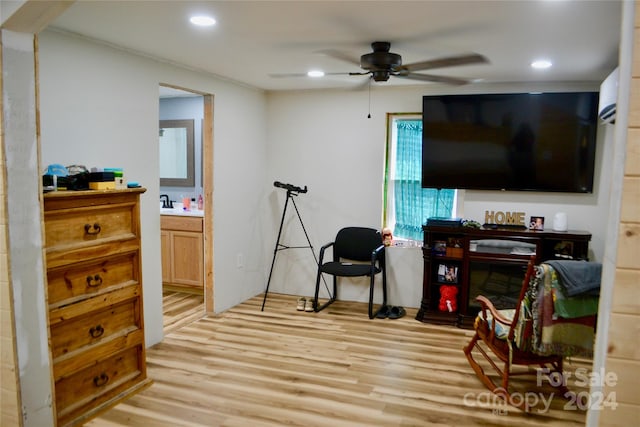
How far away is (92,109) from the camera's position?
3.13m

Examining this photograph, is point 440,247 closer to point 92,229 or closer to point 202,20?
point 202,20

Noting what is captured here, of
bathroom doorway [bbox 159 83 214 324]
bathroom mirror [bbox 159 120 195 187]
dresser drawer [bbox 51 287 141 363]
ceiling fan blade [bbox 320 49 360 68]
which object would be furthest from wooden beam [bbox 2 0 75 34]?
bathroom mirror [bbox 159 120 195 187]

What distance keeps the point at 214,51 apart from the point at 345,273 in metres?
2.29

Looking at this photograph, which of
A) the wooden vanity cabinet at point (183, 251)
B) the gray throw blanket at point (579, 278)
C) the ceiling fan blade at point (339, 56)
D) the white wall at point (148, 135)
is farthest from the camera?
the wooden vanity cabinet at point (183, 251)

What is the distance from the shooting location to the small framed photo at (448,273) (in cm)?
443

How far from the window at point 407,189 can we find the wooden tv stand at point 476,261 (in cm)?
48

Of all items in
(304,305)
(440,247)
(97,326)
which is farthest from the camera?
(304,305)

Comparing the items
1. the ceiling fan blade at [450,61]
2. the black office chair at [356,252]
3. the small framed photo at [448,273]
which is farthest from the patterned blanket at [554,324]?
the black office chair at [356,252]

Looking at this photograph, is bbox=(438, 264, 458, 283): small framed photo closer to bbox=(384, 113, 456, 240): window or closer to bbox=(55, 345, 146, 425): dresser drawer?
bbox=(384, 113, 456, 240): window

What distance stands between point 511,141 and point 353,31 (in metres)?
2.22

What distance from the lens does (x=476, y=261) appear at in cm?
432

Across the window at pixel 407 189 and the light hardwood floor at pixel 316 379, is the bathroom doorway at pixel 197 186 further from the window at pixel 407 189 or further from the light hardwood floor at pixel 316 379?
the window at pixel 407 189

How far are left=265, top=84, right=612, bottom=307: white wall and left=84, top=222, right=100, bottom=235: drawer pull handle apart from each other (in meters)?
2.75

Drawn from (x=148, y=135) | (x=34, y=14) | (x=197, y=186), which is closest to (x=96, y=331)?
(x=148, y=135)
